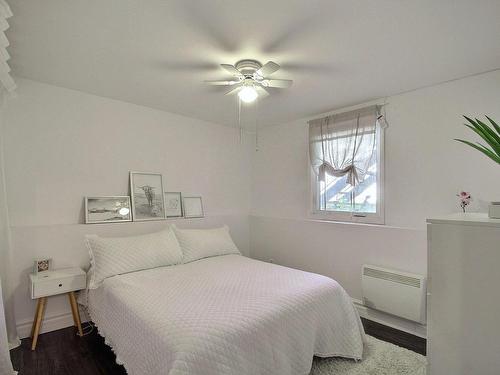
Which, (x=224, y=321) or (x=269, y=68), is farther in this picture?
(x=269, y=68)

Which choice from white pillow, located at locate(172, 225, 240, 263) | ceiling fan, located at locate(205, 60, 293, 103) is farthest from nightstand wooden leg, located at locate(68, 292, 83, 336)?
ceiling fan, located at locate(205, 60, 293, 103)

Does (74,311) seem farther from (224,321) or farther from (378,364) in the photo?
(378,364)

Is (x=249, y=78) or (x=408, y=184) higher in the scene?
(x=249, y=78)

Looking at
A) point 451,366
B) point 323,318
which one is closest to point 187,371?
point 323,318

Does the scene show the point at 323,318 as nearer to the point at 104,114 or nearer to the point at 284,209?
the point at 284,209

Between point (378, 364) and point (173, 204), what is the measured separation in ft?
8.54

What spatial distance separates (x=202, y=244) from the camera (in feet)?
9.80

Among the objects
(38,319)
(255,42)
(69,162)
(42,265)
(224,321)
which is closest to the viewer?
(224,321)

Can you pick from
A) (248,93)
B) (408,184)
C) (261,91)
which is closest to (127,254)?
(248,93)

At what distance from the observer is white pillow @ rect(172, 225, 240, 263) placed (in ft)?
9.49

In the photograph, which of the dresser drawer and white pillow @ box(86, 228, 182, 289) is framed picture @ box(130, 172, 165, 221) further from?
the dresser drawer

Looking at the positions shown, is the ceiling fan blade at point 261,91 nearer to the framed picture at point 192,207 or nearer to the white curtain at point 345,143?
the white curtain at point 345,143

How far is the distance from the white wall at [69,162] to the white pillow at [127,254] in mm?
340

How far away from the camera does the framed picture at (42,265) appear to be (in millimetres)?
2347
